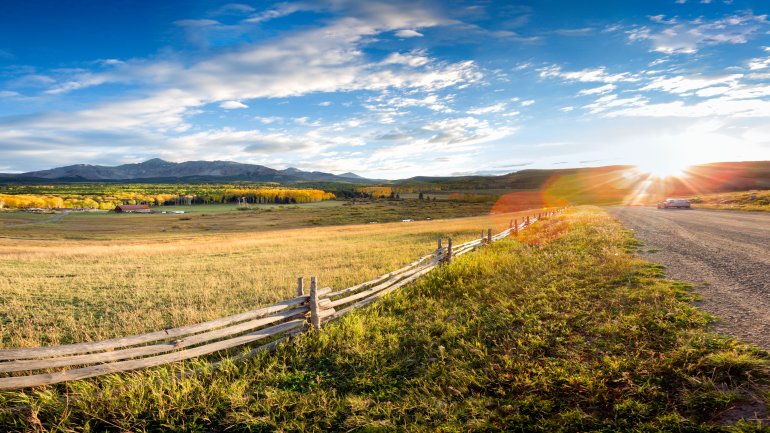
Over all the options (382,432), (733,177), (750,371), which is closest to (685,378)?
(750,371)

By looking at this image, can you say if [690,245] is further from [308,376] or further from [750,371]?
[308,376]

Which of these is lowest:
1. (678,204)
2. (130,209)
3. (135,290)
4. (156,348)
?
(130,209)

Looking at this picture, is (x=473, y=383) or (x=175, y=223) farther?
(x=175, y=223)

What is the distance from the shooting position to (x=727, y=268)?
393 inches

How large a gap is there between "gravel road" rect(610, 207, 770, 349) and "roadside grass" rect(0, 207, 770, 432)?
559mm

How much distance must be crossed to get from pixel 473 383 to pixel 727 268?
937 cm

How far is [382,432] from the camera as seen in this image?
14.8 ft

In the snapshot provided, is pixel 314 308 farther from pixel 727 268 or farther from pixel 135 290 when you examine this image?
pixel 727 268

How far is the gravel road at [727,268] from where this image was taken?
20.5 feet

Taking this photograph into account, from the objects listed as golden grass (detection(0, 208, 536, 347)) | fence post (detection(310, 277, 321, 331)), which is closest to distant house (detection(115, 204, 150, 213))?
golden grass (detection(0, 208, 536, 347))

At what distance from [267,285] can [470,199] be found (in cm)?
12050

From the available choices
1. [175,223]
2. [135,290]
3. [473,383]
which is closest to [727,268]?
[473,383]

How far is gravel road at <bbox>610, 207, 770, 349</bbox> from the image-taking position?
6.23 metres

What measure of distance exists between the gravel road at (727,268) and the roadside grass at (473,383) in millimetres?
559
